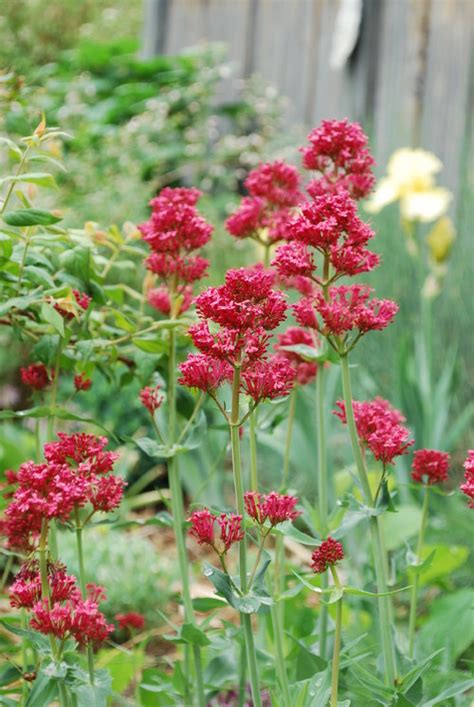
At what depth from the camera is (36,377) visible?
3.55ft

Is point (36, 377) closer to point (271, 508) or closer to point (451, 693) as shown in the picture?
point (271, 508)

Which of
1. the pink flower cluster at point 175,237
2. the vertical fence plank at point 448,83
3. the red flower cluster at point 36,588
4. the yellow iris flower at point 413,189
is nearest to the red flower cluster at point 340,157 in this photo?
the pink flower cluster at point 175,237

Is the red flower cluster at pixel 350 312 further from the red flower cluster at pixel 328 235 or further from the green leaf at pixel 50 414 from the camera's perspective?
the green leaf at pixel 50 414

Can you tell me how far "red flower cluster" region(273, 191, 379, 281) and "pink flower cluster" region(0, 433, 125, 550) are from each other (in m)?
0.24

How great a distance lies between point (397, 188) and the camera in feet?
9.43

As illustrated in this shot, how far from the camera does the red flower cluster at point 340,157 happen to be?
1001 millimetres

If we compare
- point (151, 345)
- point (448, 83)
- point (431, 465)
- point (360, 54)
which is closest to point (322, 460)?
point (431, 465)

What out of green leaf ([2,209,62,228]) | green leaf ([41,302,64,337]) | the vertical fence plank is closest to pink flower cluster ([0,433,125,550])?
green leaf ([41,302,64,337])

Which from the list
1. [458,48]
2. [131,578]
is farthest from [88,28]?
[131,578]

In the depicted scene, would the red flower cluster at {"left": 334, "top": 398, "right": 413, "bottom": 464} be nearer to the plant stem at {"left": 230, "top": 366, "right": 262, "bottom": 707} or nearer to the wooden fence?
the plant stem at {"left": 230, "top": 366, "right": 262, "bottom": 707}

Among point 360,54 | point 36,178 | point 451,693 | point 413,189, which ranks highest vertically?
point 360,54

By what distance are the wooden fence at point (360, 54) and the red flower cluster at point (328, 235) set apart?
2.21 m

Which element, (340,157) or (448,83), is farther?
(448,83)

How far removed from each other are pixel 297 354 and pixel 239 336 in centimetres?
40
